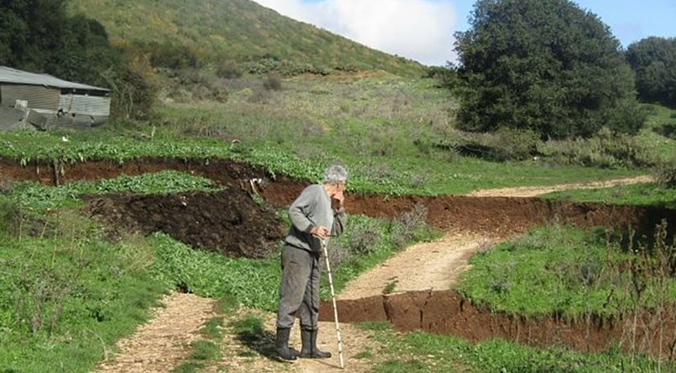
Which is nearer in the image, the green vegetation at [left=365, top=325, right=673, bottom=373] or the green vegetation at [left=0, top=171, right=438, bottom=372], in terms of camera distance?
the green vegetation at [left=365, top=325, right=673, bottom=373]

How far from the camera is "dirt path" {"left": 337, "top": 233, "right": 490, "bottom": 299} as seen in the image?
16.8 meters

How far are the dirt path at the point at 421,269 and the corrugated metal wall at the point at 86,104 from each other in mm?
15795

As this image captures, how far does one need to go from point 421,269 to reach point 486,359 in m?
8.55

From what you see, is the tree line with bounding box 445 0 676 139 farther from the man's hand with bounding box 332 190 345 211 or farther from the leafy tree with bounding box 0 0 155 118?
the man's hand with bounding box 332 190 345 211

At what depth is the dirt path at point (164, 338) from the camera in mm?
9812

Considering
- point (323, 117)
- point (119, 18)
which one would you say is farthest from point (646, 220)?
point (119, 18)

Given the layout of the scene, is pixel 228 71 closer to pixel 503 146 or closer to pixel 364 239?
pixel 503 146

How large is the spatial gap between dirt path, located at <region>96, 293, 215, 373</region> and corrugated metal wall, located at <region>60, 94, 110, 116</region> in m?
19.3

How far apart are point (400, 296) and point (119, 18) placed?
222ft

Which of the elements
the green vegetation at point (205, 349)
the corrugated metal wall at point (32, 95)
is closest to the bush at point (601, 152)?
the corrugated metal wall at point (32, 95)

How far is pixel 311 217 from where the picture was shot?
32.4ft

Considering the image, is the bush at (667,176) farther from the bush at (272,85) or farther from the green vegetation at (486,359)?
the bush at (272,85)

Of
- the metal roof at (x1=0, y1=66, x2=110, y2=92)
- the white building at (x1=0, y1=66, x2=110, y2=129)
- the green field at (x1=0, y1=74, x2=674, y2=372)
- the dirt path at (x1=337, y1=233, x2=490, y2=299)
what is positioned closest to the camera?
the green field at (x1=0, y1=74, x2=674, y2=372)

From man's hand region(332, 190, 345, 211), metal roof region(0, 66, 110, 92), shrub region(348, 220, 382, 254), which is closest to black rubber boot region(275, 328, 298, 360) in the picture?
man's hand region(332, 190, 345, 211)
